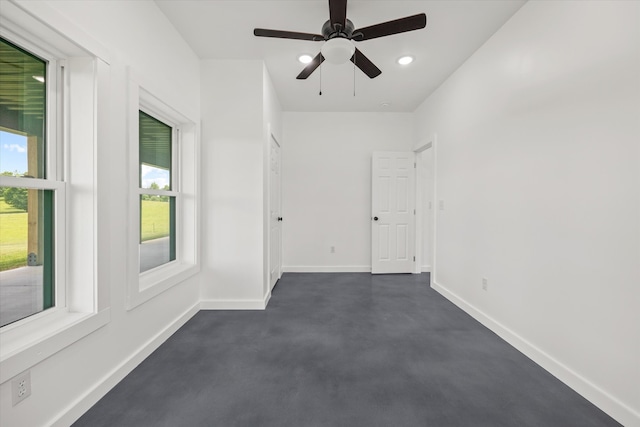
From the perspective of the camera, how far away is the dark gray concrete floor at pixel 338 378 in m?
1.52

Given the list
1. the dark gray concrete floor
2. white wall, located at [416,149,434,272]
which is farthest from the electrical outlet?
white wall, located at [416,149,434,272]

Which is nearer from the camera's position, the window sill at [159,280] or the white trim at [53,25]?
the white trim at [53,25]

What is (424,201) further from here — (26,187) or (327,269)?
(26,187)

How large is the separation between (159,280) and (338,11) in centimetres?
245

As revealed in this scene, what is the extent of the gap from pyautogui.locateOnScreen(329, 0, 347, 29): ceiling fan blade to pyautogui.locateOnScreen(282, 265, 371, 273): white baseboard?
3.63 m

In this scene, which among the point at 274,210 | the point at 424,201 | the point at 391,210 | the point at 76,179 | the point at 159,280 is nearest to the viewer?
the point at 76,179

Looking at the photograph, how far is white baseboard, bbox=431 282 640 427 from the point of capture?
1.49 metres

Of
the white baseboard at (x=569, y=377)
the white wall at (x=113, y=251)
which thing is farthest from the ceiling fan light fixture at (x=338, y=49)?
the white baseboard at (x=569, y=377)

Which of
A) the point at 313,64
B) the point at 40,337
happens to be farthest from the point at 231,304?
the point at 313,64

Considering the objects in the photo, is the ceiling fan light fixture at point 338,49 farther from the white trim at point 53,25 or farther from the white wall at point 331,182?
the white wall at point 331,182

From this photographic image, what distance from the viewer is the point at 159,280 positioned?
2330mm

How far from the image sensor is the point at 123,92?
1870mm

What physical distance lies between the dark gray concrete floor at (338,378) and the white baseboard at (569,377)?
5cm

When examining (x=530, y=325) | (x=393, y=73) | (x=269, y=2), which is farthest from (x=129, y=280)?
(x=393, y=73)
